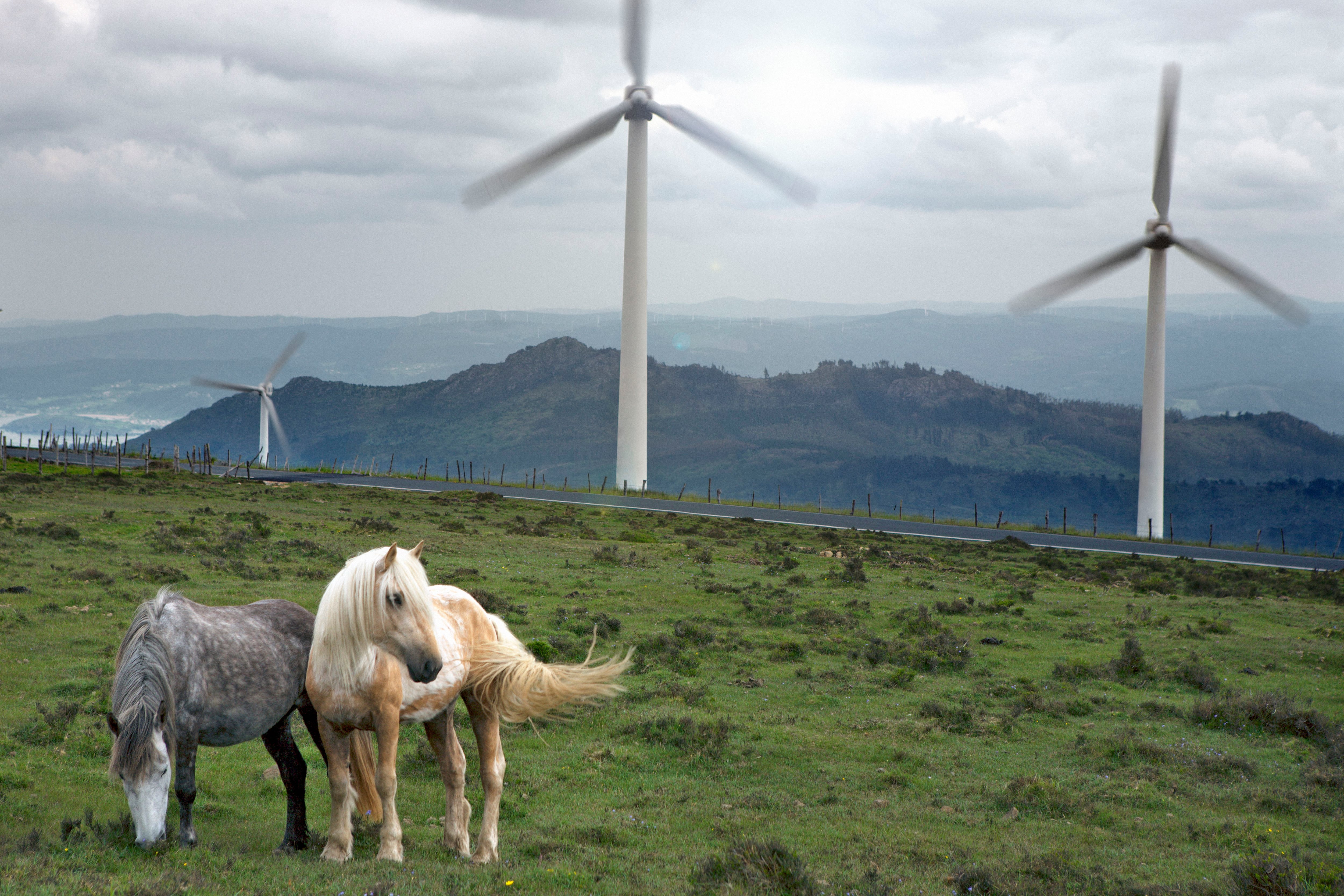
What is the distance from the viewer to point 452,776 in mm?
9109

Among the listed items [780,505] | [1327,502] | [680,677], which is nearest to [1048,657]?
[680,677]

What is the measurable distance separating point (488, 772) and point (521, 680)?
1.02m

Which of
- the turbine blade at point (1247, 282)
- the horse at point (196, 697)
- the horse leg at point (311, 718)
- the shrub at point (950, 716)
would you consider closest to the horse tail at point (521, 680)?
the horse leg at point (311, 718)

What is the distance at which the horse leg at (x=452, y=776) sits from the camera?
359 inches

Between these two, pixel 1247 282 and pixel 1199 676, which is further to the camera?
pixel 1247 282

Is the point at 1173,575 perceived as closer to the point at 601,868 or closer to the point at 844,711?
the point at 844,711

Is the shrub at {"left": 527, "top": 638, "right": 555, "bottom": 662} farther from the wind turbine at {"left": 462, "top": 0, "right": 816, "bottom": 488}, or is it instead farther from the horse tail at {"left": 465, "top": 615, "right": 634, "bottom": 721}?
the wind turbine at {"left": 462, "top": 0, "right": 816, "bottom": 488}

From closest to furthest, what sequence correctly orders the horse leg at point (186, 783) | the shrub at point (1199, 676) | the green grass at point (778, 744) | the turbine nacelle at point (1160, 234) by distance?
the horse leg at point (186, 783) → the green grass at point (778, 744) → the shrub at point (1199, 676) → the turbine nacelle at point (1160, 234)

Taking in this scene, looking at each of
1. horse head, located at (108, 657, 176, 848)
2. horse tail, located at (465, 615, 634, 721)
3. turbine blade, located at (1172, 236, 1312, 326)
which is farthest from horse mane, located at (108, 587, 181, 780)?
turbine blade, located at (1172, 236, 1312, 326)

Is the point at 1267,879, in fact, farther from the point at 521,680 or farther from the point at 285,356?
the point at 285,356

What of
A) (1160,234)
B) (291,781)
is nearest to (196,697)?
(291,781)

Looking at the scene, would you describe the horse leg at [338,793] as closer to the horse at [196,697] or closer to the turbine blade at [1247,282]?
the horse at [196,697]

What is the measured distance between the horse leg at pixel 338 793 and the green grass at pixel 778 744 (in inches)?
7.9

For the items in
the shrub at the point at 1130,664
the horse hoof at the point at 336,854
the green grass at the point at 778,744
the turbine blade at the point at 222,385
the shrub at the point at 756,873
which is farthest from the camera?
the turbine blade at the point at 222,385
